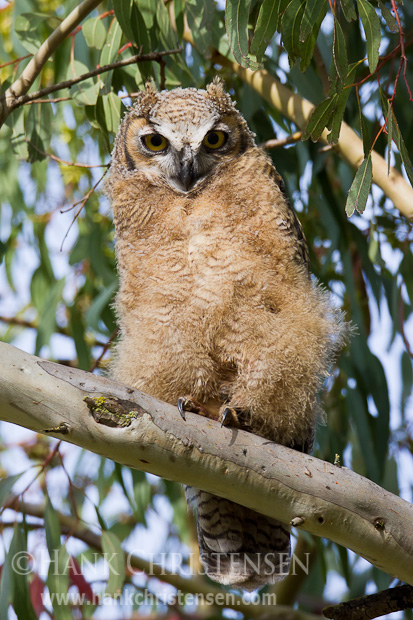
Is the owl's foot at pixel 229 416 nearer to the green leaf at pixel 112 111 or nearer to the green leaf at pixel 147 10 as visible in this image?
the green leaf at pixel 112 111

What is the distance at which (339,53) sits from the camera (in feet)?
5.01

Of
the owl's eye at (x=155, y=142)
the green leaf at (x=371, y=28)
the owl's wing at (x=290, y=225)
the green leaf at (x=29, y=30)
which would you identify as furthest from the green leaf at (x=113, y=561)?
the green leaf at (x=371, y=28)

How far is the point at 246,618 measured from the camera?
3400 millimetres

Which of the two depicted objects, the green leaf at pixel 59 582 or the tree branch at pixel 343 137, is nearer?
the tree branch at pixel 343 137

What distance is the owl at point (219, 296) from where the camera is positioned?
6.39 ft

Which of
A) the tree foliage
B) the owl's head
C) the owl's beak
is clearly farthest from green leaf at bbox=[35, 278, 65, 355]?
the owl's beak

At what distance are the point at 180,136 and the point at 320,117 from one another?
0.69m

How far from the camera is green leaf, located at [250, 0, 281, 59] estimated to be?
157cm

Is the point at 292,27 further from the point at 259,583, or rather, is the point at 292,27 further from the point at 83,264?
the point at 83,264

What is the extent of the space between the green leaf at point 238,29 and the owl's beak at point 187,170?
510 mm

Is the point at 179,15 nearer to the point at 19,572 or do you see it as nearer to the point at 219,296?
the point at 219,296

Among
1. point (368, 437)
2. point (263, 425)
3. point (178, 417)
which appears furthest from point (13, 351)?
point (368, 437)

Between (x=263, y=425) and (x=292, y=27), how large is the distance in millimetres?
1048

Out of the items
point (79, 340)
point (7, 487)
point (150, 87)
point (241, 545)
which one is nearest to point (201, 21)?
point (150, 87)
